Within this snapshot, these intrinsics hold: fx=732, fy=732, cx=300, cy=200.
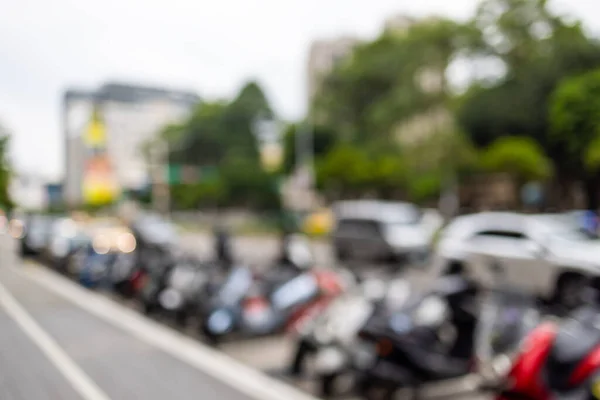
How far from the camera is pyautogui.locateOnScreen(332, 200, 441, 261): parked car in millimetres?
18344

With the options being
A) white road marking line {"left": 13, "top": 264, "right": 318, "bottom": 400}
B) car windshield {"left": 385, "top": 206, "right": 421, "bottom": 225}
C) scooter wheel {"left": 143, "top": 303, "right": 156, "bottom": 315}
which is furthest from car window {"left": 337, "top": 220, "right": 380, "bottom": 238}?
scooter wheel {"left": 143, "top": 303, "right": 156, "bottom": 315}

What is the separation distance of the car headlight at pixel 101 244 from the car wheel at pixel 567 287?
9196 mm

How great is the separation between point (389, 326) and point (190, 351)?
3.12 metres

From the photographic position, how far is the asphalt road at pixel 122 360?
5574 mm

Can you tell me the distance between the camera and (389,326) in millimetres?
5586

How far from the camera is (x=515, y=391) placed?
14.0ft

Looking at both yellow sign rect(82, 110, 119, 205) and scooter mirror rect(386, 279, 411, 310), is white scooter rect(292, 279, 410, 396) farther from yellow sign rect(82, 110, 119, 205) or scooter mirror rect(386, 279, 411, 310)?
yellow sign rect(82, 110, 119, 205)

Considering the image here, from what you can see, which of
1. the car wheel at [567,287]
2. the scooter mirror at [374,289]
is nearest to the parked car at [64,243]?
the car wheel at [567,287]

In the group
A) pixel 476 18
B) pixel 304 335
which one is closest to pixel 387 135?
pixel 476 18

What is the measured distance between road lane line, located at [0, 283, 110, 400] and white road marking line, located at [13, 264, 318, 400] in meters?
1.18

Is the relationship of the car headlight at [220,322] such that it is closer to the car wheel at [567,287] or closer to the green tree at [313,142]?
the car wheel at [567,287]

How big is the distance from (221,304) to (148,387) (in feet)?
7.45

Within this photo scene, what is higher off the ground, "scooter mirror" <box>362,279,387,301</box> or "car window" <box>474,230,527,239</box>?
"car window" <box>474,230,527,239</box>

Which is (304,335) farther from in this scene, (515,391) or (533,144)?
(533,144)
